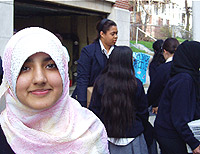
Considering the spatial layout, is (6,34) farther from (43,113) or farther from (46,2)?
(43,113)

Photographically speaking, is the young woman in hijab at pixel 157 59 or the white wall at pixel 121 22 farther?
the white wall at pixel 121 22

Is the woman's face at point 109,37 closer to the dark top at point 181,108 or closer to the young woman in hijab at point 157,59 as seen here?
the dark top at point 181,108

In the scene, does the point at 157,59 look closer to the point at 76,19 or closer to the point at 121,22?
the point at 121,22

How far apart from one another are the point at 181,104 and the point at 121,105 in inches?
22.8

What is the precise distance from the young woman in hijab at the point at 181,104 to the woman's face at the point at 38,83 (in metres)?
1.74

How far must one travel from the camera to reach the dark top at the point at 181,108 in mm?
2846

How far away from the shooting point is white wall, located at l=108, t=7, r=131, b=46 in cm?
1003

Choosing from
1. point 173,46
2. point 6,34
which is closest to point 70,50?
point 6,34

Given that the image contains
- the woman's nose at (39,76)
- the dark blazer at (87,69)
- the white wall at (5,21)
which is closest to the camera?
the woman's nose at (39,76)

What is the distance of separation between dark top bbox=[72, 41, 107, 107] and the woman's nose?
239 cm

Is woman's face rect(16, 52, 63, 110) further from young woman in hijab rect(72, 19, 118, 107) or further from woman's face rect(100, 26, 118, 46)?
woman's face rect(100, 26, 118, 46)

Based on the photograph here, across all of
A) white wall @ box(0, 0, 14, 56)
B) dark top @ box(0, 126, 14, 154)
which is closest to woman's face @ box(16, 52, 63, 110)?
dark top @ box(0, 126, 14, 154)

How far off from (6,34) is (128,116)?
383 centimetres

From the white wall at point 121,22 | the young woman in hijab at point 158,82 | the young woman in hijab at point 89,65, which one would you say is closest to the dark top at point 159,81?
the young woman in hijab at point 158,82
